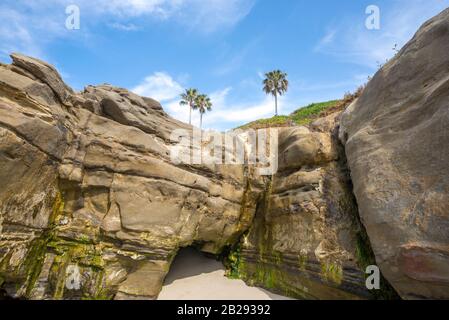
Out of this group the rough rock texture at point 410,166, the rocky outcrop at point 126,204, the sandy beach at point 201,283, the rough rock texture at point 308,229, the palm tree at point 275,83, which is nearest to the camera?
the rough rock texture at point 410,166

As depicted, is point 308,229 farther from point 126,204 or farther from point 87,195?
point 87,195

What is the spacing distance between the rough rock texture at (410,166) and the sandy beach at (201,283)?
4.48 metres

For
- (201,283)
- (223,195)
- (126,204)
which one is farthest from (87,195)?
(201,283)

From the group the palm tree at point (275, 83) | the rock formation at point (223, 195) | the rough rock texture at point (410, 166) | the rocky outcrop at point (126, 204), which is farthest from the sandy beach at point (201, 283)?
the palm tree at point (275, 83)

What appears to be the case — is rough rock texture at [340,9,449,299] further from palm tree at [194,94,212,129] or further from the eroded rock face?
palm tree at [194,94,212,129]

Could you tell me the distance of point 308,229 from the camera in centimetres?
898

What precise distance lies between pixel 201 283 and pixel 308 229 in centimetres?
483

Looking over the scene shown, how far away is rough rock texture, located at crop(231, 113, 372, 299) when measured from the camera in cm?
788

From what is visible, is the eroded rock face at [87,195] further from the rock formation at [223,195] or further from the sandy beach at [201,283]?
the sandy beach at [201,283]

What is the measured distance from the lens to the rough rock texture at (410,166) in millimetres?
5531

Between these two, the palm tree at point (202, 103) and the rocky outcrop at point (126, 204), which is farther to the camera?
the palm tree at point (202, 103)

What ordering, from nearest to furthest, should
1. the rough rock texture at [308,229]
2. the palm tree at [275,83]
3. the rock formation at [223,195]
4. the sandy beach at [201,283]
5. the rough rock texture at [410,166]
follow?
1. the rough rock texture at [410,166]
2. the rock formation at [223,195]
3. the rough rock texture at [308,229]
4. the sandy beach at [201,283]
5. the palm tree at [275,83]

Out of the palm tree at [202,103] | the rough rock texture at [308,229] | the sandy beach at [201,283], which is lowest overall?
the sandy beach at [201,283]

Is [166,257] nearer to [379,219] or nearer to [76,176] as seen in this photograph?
[76,176]
